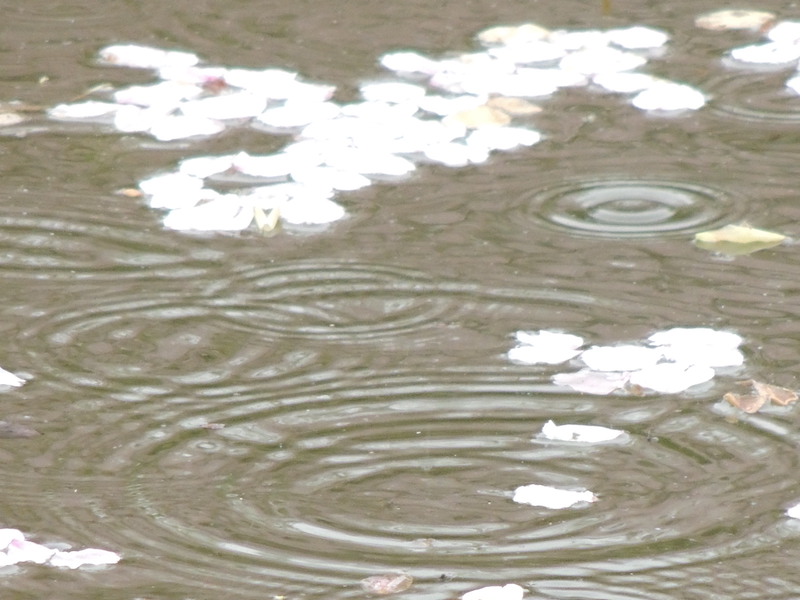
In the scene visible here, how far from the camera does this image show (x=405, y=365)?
261cm

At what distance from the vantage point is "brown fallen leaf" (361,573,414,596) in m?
2.03

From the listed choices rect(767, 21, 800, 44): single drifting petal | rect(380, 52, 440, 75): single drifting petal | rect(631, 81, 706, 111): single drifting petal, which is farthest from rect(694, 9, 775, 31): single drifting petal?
rect(380, 52, 440, 75): single drifting petal

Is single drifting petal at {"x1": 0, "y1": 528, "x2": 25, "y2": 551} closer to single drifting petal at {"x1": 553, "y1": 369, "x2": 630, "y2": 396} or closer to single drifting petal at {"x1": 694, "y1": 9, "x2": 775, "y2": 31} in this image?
single drifting petal at {"x1": 553, "y1": 369, "x2": 630, "y2": 396}

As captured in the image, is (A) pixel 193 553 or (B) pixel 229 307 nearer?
(A) pixel 193 553

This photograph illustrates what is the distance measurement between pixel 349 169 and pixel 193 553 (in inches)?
52.9

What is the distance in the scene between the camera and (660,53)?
3.91 m

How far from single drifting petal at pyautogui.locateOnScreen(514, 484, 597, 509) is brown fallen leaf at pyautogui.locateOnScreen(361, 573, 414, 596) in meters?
0.25

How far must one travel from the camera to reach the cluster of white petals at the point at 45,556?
2090 mm

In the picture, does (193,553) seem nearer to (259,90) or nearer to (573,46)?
(259,90)

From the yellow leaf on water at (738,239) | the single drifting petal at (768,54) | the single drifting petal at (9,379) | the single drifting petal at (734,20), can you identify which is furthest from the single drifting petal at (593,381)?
the single drifting petal at (734,20)

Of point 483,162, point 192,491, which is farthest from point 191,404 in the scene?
point 483,162

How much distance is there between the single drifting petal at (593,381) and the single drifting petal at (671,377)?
0.9 inches

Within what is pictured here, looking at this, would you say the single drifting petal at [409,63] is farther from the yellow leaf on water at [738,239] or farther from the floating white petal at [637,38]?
the yellow leaf on water at [738,239]

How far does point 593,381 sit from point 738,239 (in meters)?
0.59
